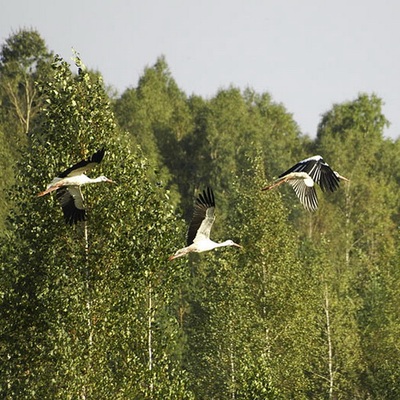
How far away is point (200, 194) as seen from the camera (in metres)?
27.4

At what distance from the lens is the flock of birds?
89.4 ft

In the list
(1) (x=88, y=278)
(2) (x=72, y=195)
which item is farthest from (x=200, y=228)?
(1) (x=88, y=278)

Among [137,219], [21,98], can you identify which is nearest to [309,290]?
[137,219]

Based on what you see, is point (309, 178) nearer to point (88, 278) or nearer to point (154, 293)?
point (154, 293)

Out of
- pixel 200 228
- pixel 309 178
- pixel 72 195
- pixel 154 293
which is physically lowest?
pixel 154 293

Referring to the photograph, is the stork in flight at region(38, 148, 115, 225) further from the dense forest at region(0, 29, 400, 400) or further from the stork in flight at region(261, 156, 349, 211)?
the stork in flight at region(261, 156, 349, 211)

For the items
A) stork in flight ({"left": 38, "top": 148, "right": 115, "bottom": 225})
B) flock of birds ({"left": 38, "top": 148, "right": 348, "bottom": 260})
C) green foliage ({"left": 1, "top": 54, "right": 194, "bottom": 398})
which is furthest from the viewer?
green foliage ({"left": 1, "top": 54, "right": 194, "bottom": 398})

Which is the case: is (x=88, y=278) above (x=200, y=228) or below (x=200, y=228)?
below

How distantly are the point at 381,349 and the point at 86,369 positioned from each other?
22.7 meters

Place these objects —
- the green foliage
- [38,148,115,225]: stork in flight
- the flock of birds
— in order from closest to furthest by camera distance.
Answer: the flock of birds, [38,148,115,225]: stork in flight, the green foliage

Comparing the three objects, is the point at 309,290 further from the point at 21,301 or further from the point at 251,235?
the point at 21,301

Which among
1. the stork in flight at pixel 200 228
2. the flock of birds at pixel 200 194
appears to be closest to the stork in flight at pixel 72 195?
the flock of birds at pixel 200 194

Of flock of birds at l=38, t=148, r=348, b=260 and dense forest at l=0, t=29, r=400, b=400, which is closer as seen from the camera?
flock of birds at l=38, t=148, r=348, b=260

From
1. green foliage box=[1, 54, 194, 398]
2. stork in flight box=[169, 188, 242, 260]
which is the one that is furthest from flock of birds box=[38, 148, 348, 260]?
green foliage box=[1, 54, 194, 398]
